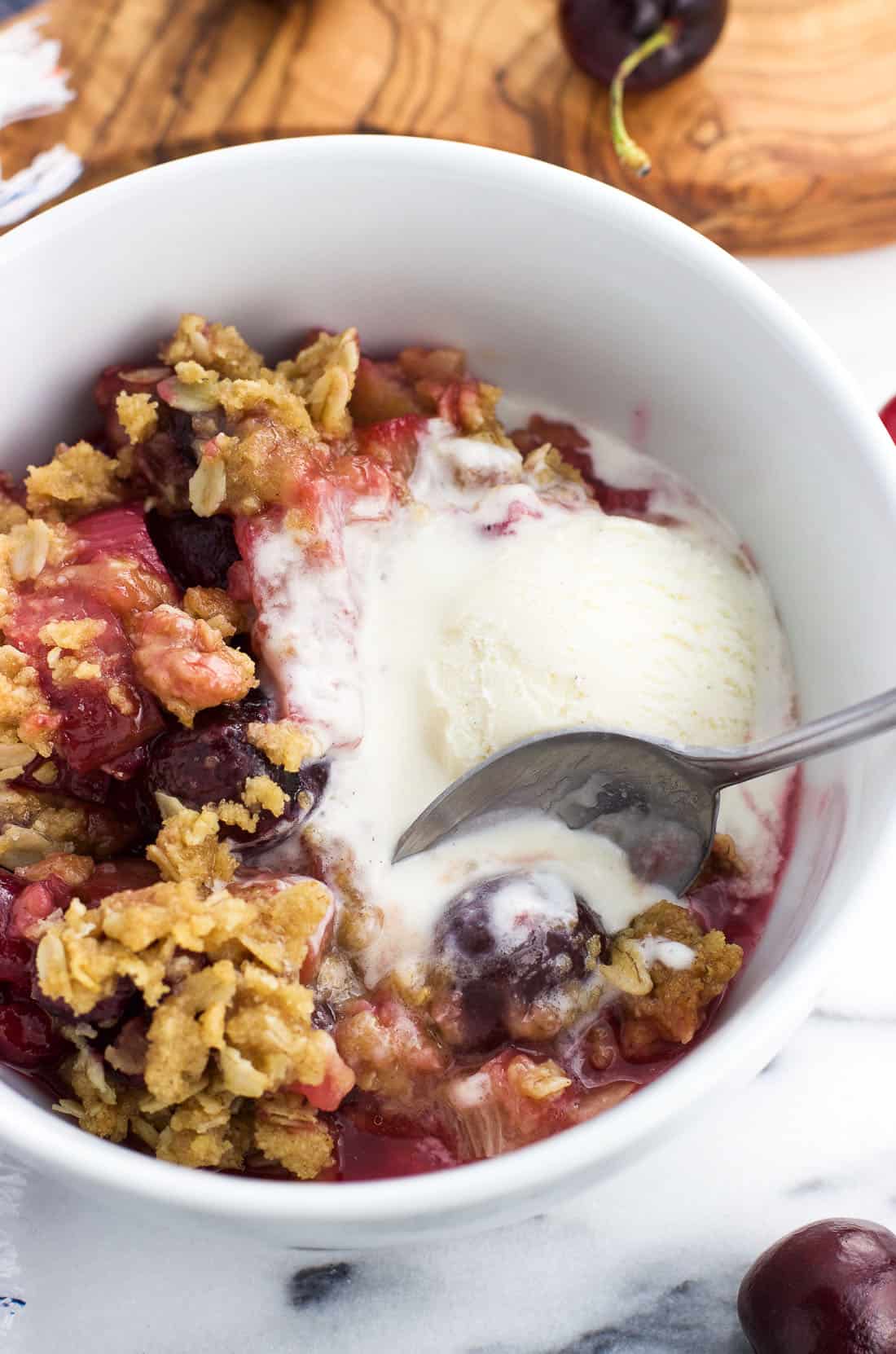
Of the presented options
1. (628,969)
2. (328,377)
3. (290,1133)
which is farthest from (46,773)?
(628,969)

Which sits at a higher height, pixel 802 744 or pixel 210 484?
pixel 210 484

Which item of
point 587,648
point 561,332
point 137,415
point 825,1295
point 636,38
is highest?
point 137,415

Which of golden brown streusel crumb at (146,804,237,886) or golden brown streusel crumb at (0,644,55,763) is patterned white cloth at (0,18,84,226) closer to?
golden brown streusel crumb at (0,644,55,763)

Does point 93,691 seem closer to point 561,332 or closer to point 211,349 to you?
point 211,349

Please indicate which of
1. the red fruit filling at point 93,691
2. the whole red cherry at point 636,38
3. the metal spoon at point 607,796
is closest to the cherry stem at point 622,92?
the whole red cherry at point 636,38

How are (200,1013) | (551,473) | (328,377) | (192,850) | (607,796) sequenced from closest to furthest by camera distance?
(200,1013) → (192,850) → (607,796) → (328,377) → (551,473)

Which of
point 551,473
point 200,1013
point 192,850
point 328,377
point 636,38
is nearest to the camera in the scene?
point 200,1013

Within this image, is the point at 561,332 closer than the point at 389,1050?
No
